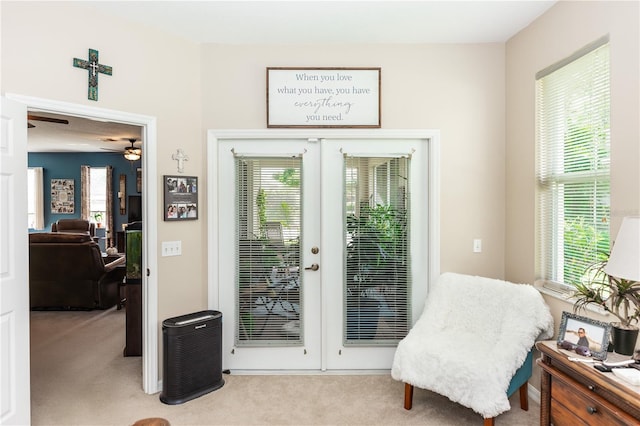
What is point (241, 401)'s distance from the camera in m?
2.67

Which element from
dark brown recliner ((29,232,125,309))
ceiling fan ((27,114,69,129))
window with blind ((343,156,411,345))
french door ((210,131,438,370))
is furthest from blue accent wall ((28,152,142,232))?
window with blind ((343,156,411,345))

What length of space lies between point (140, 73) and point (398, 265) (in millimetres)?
2450

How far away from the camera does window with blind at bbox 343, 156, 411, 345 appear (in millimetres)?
3100

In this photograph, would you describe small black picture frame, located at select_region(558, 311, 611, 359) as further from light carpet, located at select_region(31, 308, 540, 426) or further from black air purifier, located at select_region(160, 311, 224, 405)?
black air purifier, located at select_region(160, 311, 224, 405)

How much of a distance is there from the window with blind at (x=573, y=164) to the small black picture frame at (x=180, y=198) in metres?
2.57

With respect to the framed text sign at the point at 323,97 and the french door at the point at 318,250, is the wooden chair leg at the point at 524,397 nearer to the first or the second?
the french door at the point at 318,250

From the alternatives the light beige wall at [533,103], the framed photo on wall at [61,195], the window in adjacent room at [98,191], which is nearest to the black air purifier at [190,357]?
the light beige wall at [533,103]

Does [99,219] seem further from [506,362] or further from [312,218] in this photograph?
[506,362]

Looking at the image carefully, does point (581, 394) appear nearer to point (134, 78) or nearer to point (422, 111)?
point (422, 111)

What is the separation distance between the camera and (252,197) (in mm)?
3104

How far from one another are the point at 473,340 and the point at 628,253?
125 centimetres

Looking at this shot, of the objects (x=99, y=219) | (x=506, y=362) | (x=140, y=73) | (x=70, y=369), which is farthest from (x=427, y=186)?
(x=99, y=219)

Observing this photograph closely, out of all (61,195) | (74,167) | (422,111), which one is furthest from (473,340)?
(61,195)

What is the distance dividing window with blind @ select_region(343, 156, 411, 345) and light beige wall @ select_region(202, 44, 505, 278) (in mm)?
351
